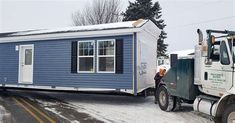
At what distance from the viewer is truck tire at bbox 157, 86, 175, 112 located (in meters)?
10.5

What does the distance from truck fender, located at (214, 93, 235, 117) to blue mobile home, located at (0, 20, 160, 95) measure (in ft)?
15.2

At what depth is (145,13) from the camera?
3597 cm

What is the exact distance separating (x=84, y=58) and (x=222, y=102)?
713cm

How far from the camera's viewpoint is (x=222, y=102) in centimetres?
745

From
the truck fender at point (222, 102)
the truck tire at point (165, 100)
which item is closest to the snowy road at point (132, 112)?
the truck tire at point (165, 100)

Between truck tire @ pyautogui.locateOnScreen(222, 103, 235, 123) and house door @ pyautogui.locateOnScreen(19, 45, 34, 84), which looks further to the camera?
house door @ pyautogui.locateOnScreen(19, 45, 34, 84)

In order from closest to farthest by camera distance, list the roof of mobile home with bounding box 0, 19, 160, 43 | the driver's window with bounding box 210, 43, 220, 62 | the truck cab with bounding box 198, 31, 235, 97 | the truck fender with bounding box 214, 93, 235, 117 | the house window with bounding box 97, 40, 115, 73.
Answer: the truck fender with bounding box 214, 93, 235, 117 → the truck cab with bounding box 198, 31, 235, 97 → the driver's window with bounding box 210, 43, 220, 62 → the roof of mobile home with bounding box 0, 19, 160, 43 → the house window with bounding box 97, 40, 115, 73

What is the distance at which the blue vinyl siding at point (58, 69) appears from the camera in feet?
39.7

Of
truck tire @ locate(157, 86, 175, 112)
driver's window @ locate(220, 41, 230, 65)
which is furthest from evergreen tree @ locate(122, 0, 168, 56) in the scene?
driver's window @ locate(220, 41, 230, 65)

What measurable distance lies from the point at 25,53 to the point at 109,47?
4.86m

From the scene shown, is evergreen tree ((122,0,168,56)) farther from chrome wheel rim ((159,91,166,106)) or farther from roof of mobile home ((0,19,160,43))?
chrome wheel rim ((159,91,166,106))

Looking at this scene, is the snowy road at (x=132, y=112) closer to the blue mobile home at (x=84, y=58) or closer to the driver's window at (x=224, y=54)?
the blue mobile home at (x=84, y=58)

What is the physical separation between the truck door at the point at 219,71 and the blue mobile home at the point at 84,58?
12.7 ft

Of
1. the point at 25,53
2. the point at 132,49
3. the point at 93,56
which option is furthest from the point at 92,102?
the point at 25,53
